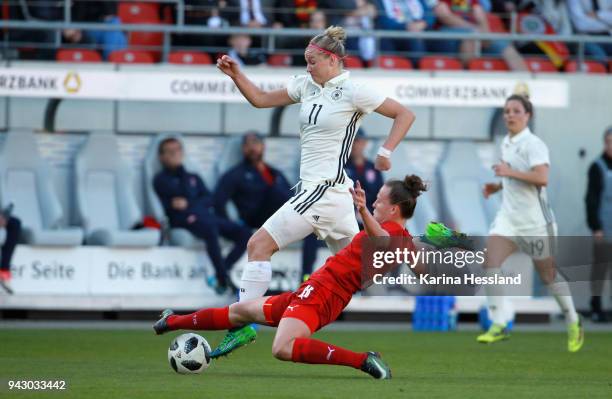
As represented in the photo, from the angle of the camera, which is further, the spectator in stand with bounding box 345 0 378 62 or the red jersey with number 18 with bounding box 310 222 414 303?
the spectator in stand with bounding box 345 0 378 62

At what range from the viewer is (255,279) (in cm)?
962

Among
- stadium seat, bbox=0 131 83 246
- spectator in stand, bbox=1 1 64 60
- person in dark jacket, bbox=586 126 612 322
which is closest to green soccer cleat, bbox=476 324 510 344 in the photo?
person in dark jacket, bbox=586 126 612 322

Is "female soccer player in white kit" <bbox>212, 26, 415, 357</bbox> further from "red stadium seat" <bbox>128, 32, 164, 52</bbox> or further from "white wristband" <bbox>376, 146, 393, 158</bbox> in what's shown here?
"red stadium seat" <bbox>128, 32, 164, 52</bbox>

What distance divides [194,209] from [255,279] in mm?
7011

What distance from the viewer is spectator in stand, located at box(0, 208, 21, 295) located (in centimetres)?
1588

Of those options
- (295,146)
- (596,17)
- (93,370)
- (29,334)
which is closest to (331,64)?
(93,370)

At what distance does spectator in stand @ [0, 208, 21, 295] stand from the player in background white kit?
5.85 meters

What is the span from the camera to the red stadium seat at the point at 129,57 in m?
17.3

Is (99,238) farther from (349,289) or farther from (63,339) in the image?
(349,289)

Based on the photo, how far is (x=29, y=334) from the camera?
1335 centimetres

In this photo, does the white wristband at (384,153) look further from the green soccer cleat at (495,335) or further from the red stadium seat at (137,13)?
the red stadium seat at (137,13)

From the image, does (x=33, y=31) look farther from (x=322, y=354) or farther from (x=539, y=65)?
(x=322, y=354)

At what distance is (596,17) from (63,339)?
10854mm

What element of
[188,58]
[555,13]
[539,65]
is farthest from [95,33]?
[555,13]
